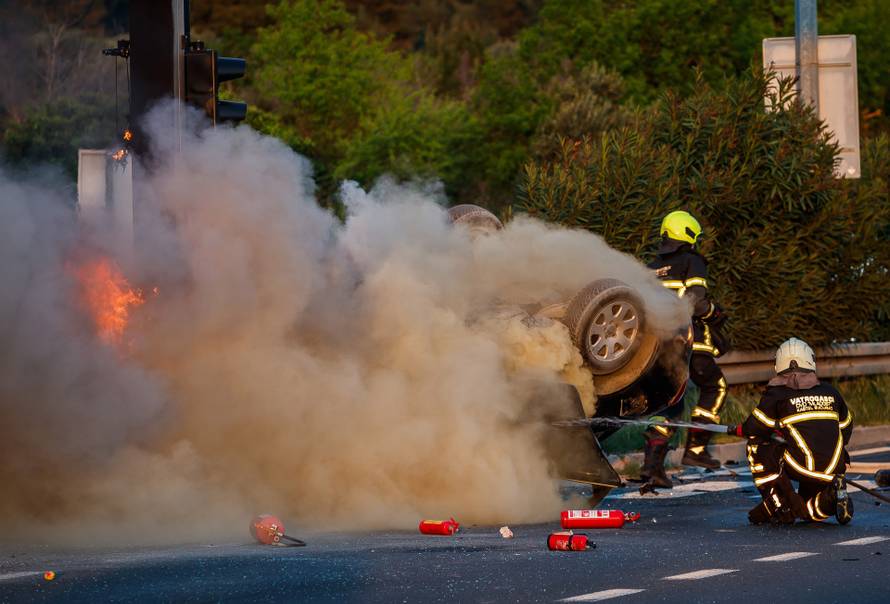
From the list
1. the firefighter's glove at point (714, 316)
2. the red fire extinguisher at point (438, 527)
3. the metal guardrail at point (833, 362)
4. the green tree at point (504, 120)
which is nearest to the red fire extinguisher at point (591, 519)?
the red fire extinguisher at point (438, 527)

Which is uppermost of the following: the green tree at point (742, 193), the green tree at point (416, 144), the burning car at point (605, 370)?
the green tree at point (416, 144)

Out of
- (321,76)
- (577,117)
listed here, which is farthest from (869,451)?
(321,76)

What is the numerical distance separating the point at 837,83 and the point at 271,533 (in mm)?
10460

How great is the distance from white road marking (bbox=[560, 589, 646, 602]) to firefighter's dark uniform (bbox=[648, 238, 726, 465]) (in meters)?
4.54

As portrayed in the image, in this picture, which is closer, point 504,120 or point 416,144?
point 416,144

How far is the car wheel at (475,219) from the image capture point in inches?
Answer: 447

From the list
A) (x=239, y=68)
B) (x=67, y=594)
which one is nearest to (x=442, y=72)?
(x=239, y=68)

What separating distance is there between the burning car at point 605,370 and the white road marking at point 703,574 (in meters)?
2.21

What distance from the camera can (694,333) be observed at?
40.4 feet

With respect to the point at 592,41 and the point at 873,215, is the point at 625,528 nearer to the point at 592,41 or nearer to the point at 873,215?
the point at 873,215

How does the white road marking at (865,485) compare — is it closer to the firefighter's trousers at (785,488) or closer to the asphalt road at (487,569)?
the firefighter's trousers at (785,488)

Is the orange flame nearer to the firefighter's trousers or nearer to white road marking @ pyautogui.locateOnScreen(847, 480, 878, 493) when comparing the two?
the firefighter's trousers

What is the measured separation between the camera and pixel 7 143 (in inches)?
701

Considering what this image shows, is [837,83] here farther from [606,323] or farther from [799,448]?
[799,448]
